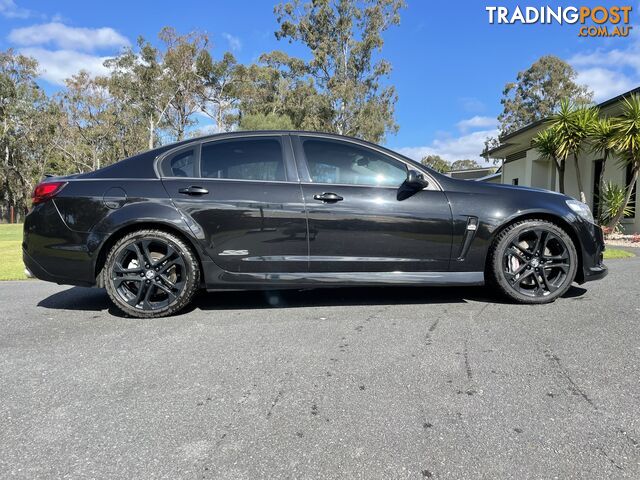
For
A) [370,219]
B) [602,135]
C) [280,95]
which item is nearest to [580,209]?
[370,219]

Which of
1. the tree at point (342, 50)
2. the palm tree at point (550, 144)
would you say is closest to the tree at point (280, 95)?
the tree at point (342, 50)

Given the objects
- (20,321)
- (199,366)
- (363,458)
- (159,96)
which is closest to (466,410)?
(363,458)

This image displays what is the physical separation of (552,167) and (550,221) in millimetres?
15911

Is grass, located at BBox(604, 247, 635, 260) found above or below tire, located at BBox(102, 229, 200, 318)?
below

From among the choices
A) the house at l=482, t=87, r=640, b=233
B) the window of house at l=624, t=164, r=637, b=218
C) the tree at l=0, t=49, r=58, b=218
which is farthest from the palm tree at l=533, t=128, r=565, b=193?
the tree at l=0, t=49, r=58, b=218

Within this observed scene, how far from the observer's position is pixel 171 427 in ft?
6.52

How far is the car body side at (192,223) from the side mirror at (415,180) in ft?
0.41

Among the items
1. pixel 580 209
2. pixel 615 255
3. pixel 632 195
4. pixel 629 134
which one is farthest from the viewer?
pixel 632 195

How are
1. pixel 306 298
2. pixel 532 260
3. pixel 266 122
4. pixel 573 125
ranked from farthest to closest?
pixel 266 122 < pixel 573 125 < pixel 306 298 < pixel 532 260

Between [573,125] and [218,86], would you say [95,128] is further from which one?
[573,125]

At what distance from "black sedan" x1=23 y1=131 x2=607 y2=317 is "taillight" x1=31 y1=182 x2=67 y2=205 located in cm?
1

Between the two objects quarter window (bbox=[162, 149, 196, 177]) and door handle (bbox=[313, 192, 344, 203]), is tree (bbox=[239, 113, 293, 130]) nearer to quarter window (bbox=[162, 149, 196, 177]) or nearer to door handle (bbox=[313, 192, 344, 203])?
quarter window (bbox=[162, 149, 196, 177])

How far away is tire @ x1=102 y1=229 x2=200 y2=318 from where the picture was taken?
147 inches

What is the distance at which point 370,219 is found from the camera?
12.3 feet
